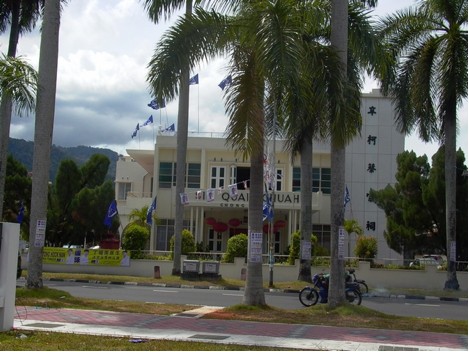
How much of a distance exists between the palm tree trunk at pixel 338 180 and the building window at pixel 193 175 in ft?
104

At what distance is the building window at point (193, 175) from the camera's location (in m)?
47.2

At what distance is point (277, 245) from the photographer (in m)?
46.5

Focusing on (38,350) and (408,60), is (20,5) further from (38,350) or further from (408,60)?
(38,350)

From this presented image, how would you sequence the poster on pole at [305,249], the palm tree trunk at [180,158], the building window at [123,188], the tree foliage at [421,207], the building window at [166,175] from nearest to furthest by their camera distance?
1. the poster on pole at [305,249]
2. the palm tree trunk at [180,158]
3. the tree foliage at [421,207]
4. the building window at [166,175]
5. the building window at [123,188]

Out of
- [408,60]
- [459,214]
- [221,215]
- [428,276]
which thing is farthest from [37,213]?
[221,215]

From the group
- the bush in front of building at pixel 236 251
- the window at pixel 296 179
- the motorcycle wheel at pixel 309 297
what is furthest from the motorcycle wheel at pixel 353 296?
the window at pixel 296 179

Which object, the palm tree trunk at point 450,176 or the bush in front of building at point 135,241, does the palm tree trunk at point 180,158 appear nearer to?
the bush in front of building at point 135,241

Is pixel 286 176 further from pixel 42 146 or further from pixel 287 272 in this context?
pixel 42 146

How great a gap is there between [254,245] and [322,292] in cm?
336

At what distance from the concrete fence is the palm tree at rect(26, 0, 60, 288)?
12.5 m

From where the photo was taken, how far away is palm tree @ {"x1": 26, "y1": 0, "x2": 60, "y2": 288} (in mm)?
18000

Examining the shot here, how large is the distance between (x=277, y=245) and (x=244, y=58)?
31855mm

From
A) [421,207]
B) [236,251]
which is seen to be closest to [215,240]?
[236,251]

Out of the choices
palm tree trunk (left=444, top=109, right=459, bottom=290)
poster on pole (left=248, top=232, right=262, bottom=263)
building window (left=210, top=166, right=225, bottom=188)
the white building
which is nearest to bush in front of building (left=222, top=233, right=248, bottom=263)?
the white building
